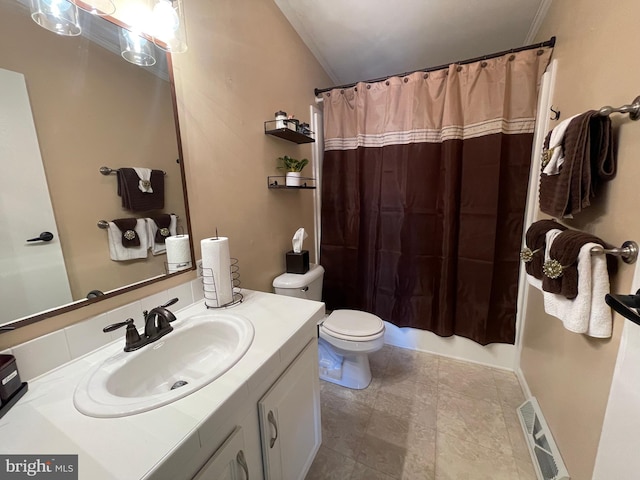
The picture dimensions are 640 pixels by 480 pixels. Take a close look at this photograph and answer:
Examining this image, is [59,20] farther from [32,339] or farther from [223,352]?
[223,352]

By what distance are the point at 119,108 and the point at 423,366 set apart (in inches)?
91.3

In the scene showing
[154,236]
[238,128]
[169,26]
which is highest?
[169,26]

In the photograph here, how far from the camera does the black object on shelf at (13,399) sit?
582 millimetres

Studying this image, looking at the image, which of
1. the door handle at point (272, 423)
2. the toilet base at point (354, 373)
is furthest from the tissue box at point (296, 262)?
the door handle at point (272, 423)

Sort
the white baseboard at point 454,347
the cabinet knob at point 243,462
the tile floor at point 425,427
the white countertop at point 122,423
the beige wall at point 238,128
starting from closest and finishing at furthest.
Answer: the white countertop at point 122,423 < the cabinet knob at point 243,462 < the beige wall at point 238,128 < the tile floor at point 425,427 < the white baseboard at point 454,347

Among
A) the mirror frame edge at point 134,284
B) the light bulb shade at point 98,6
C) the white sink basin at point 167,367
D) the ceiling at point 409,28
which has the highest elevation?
the ceiling at point 409,28

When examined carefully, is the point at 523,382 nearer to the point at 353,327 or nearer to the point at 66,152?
the point at 353,327

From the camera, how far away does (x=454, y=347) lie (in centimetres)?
199

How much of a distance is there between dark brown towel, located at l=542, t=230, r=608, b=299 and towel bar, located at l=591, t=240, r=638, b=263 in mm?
52

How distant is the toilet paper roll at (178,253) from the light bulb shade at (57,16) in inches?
27.6

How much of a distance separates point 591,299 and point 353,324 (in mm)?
1134

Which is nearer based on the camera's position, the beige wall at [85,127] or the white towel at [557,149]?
the beige wall at [85,127]

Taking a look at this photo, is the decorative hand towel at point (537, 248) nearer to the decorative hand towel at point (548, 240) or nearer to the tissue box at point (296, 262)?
the decorative hand towel at point (548, 240)

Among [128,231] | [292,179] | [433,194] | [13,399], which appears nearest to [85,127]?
[128,231]
